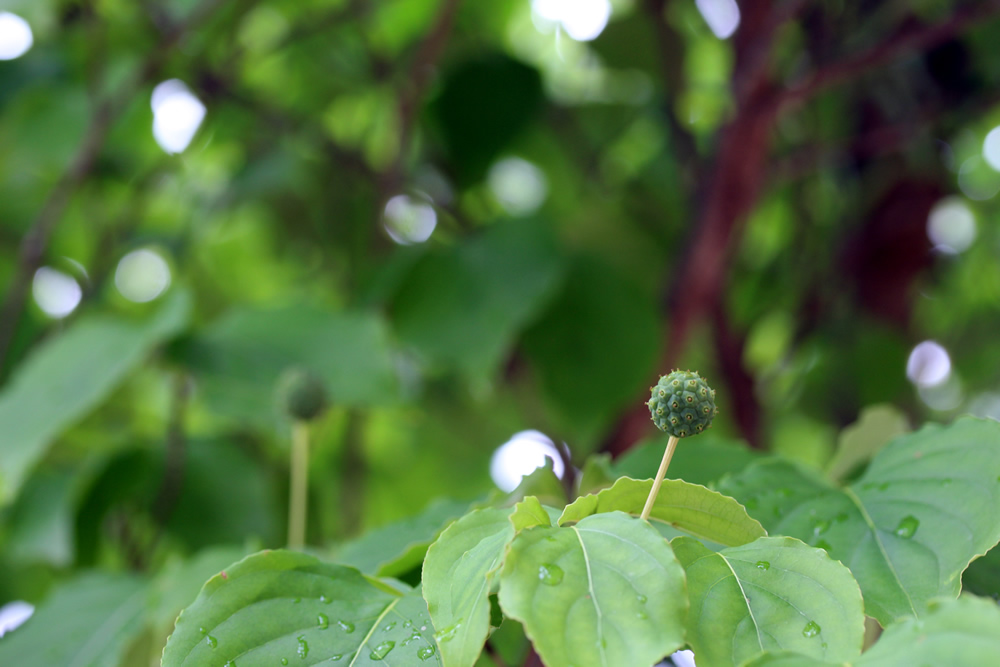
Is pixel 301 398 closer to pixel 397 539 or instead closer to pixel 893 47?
pixel 397 539

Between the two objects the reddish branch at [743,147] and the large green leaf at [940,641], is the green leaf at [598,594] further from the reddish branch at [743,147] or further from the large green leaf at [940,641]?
the reddish branch at [743,147]

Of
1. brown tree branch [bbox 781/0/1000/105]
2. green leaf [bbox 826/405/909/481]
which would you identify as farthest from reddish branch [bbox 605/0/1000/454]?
green leaf [bbox 826/405/909/481]

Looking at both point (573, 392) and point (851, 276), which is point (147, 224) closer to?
point (573, 392)

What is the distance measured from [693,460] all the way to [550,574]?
0.36 meters

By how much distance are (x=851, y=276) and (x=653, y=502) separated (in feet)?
4.85

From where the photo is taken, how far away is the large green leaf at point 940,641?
32cm

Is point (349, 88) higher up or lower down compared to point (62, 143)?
higher up

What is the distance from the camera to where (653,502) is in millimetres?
457

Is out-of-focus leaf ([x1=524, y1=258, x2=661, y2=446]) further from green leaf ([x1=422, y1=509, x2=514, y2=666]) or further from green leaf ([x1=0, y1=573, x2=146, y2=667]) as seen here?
green leaf ([x1=422, y1=509, x2=514, y2=666])

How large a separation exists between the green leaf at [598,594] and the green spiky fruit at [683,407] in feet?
0.29

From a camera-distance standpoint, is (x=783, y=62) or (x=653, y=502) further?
(x=783, y=62)

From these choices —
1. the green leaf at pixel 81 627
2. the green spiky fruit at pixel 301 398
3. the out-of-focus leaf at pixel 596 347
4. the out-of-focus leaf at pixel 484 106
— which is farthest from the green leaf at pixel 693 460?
the out-of-focus leaf at pixel 484 106

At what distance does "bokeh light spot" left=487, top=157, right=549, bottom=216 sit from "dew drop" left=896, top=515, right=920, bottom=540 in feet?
4.75

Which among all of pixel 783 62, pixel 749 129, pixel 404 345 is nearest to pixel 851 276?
pixel 783 62
